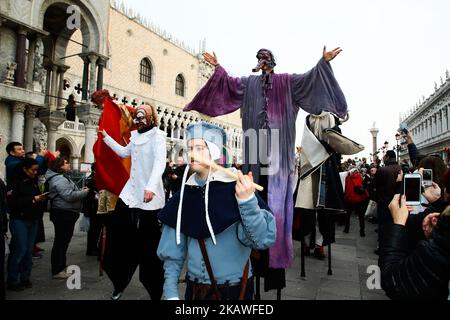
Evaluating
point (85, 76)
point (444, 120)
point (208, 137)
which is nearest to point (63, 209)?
point (208, 137)

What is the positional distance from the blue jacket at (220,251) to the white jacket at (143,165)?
123 centimetres

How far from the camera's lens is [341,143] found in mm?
3338

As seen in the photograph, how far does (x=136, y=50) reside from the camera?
3156 centimetres

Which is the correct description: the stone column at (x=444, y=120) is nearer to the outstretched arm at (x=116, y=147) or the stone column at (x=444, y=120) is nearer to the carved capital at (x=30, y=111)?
Result: the carved capital at (x=30, y=111)

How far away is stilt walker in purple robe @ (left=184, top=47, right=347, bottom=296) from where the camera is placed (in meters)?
2.66

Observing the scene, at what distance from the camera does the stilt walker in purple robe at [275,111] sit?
2662 millimetres

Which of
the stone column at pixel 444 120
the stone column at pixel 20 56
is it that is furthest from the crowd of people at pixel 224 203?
the stone column at pixel 444 120

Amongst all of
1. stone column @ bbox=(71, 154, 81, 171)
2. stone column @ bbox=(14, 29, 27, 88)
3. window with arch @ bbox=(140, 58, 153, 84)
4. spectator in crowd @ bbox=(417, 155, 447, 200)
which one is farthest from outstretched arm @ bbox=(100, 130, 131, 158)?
window with arch @ bbox=(140, 58, 153, 84)

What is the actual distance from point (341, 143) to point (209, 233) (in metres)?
2.15

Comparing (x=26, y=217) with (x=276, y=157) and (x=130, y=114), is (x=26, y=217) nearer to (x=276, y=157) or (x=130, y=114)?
(x=130, y=114)

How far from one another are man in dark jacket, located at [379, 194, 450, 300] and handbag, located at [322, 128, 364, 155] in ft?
5.71

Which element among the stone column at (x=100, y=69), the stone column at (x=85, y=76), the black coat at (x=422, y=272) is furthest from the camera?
the stone column at (x=100, y=69)

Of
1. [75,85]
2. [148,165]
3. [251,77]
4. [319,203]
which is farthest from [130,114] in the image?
[75,85]

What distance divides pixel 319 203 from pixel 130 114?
2.57 metres
